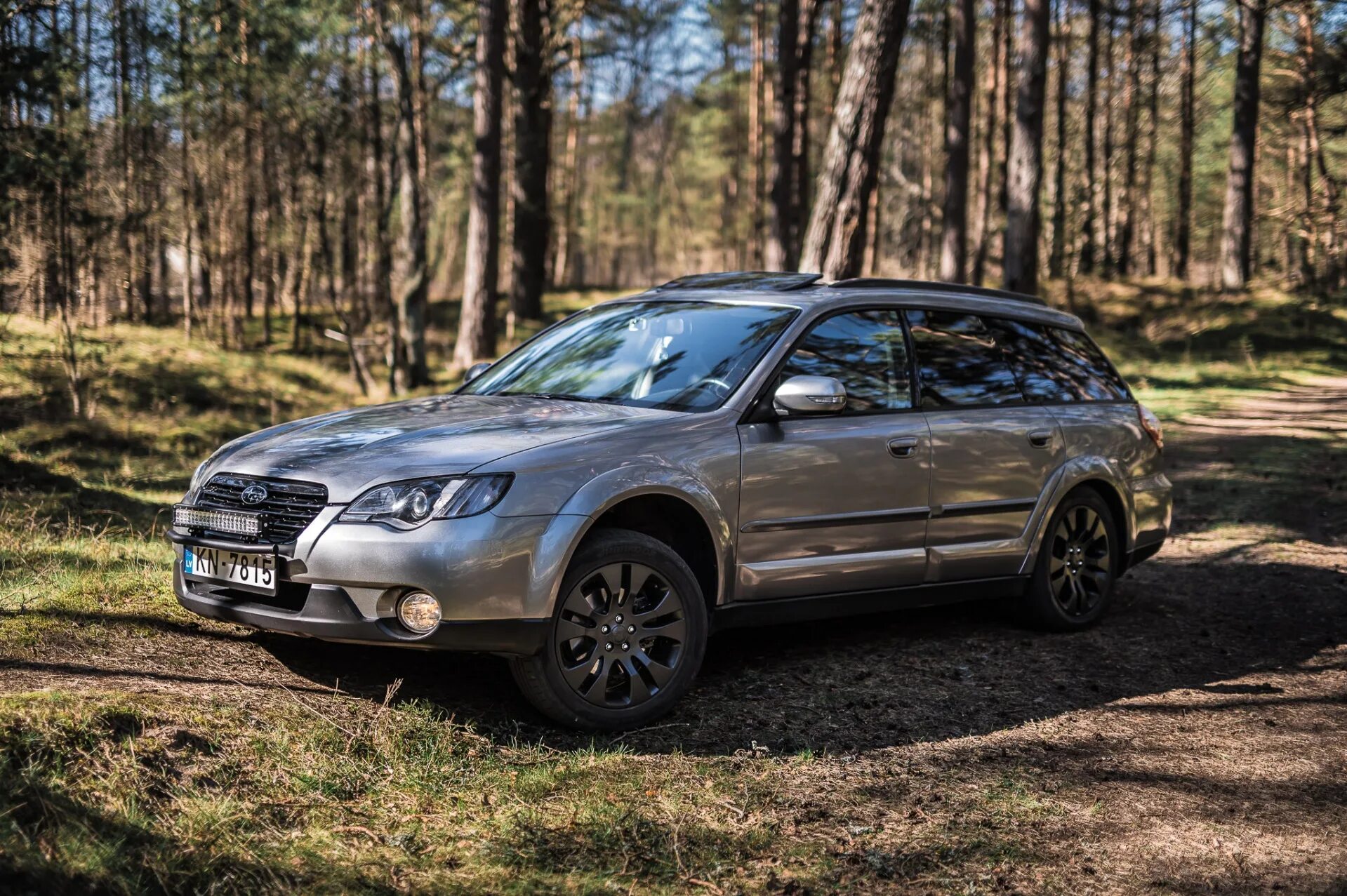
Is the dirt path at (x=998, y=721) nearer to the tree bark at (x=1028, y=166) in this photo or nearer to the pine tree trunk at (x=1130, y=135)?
the tree bark at (x=1028, y=166)

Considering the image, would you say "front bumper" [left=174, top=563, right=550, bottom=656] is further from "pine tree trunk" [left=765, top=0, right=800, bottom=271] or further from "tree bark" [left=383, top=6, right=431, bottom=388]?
"pine tree trunk" [left=765, top=0, right=800, bottom=271]

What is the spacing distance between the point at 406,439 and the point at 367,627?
31.6 inches

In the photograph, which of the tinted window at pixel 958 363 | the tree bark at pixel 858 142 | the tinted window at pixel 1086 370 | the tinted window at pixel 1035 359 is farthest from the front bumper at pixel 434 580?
the tree bark at pixel 858 142

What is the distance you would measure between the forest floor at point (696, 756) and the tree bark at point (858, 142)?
4.94 m

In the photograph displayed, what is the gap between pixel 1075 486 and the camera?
681 centimetres

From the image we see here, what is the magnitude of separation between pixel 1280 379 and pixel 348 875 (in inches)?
846

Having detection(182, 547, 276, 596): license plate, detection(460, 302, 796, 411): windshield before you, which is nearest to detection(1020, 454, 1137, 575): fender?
detection(460, 302, 796, 411): windshield

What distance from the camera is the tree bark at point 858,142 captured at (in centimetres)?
1156

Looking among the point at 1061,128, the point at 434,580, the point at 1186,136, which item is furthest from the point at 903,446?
the point at 1186,136

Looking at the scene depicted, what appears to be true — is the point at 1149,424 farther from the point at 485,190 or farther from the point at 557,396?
the point at 485,190

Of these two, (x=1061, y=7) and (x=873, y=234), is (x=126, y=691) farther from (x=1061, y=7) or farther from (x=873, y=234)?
(x=1061, y=7)

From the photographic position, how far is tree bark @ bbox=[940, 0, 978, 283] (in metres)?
25.4

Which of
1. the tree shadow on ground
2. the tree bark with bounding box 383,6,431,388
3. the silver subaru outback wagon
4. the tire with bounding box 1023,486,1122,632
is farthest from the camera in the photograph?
the tree bark with bounding box 383,6,431,388

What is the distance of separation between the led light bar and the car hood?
171 mm
